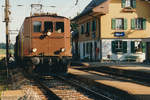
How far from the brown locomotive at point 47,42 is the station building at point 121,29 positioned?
14.6 m

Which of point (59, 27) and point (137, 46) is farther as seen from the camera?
point (137, 46)

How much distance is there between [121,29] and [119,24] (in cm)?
61

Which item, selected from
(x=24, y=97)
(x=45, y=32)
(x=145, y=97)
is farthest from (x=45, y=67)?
(x=24, y=97)

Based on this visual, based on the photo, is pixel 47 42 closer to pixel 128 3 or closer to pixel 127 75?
pixel 127 75

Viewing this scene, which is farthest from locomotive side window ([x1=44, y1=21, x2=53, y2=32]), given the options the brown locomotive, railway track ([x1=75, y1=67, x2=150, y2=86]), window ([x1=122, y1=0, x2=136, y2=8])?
window ([x1=122, y1=0, x2=136, y2=8])

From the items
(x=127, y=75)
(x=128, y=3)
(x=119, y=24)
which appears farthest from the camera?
(x=128, y=3)

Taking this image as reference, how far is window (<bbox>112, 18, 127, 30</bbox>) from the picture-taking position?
30797 mm

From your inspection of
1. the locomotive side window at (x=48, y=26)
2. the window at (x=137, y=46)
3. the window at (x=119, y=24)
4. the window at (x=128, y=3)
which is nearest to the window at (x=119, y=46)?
the window at (x=137, y=46)

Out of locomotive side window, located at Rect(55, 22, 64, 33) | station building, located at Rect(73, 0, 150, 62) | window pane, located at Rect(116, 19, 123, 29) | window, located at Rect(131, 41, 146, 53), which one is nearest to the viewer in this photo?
locomotive side window, located at Rect(55, 22, 64, 33)

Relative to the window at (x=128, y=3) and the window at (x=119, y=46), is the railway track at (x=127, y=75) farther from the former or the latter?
the window at (x=128, y=3)

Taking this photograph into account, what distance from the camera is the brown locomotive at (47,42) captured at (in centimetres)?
1496

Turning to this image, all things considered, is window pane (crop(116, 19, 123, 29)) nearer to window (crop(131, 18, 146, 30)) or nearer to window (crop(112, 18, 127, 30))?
window (crop(112, 18, 127, 30))

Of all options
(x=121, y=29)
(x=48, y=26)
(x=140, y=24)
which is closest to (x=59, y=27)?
(x=48, y=26)

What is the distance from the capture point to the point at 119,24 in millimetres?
31172
